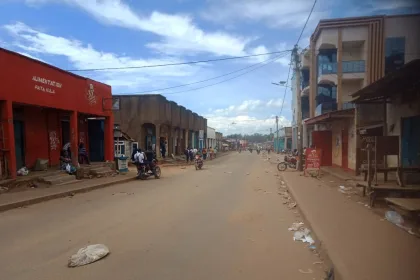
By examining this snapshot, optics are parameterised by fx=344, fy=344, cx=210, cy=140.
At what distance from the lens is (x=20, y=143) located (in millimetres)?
15242

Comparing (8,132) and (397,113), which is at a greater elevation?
(397,113)

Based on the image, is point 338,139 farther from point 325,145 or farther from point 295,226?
point 295,226

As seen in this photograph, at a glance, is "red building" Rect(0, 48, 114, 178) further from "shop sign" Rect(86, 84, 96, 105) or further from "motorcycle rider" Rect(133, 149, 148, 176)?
"motorcycle rider" Rect(133, 149, 148, 176)

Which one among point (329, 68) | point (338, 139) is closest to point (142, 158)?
point (338, 139)

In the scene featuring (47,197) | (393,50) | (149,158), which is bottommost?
(47,197)

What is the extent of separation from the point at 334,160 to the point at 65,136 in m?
18.4

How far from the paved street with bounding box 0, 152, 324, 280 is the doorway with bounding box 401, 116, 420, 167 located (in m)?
5.45

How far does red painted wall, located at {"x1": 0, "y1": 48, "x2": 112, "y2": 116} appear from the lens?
12625 millimetres

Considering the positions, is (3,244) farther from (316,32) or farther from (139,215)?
(316,32)

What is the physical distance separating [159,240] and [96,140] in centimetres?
1768

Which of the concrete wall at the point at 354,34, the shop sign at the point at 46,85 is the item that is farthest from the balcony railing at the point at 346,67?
the shop sign at the point at 46,85

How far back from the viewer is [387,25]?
32188 millimetres

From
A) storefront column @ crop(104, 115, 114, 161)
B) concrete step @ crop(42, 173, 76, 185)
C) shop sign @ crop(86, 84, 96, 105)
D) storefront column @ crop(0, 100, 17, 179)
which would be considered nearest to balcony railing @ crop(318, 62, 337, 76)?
storefront column @ crop(104, 115, 114, 161)

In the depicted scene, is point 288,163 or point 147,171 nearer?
point 147,171
